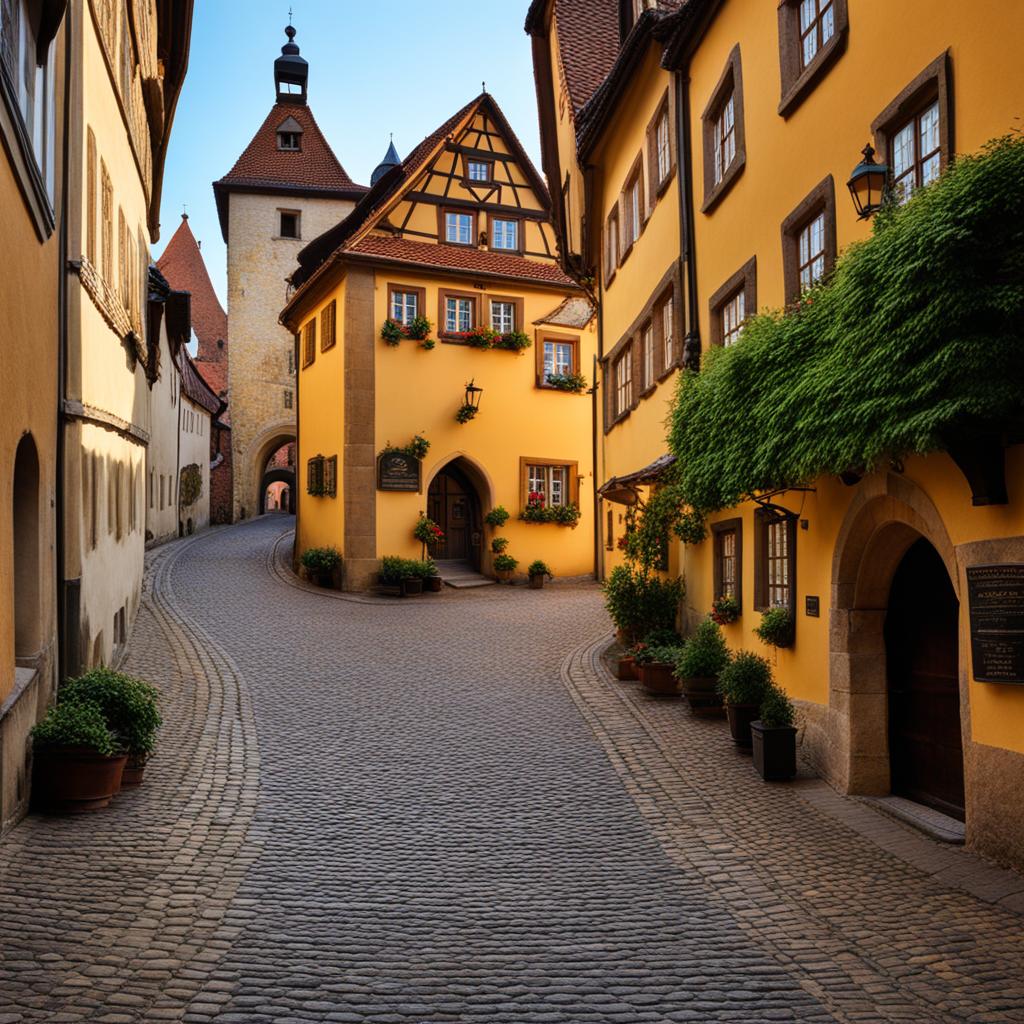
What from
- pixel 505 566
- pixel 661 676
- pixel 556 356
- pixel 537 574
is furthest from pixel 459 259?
pixel 661 676

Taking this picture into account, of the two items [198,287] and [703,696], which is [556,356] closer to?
[703,696]

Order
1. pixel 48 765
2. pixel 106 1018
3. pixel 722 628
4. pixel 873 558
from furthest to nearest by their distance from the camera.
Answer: pixel 722 628, pixel 873 558, pixel 48 765, pixel 106 1018

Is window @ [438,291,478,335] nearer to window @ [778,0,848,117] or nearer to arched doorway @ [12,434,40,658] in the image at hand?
window @ [778,0,848,117]

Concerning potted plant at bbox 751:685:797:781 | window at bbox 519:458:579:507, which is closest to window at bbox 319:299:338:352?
window at bbox 519:458:579:507

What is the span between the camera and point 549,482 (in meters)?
27.0

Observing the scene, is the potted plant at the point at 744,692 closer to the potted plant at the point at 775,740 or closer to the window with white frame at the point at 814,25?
the potted plant at the point at 775,740

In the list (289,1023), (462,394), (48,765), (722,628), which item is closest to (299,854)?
(48,765)

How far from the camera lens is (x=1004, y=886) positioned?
6.21 metres

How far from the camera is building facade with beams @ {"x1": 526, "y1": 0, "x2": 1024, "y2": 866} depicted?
661 centimetres

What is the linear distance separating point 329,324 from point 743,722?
715 inches

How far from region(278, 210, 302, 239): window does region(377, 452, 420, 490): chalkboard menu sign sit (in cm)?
2058

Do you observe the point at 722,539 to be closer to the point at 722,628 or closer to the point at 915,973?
the point at 722,628

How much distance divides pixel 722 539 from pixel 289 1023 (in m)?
9.21

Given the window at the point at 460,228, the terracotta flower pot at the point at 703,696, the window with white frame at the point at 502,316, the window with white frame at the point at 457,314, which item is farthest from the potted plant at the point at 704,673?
the window at the point at 460,228
